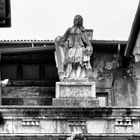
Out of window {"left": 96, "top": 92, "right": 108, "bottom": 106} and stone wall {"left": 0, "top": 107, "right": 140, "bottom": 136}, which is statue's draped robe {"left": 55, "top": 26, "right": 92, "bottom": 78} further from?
window {"left": 96, "top": 92, "right": 108, "bottom": 106}

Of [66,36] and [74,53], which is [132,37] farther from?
[66,36]

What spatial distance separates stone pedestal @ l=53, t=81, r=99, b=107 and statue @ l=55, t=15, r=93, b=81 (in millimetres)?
255

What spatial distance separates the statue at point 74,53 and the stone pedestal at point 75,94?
10.0 inches

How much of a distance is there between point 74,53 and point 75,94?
128cm

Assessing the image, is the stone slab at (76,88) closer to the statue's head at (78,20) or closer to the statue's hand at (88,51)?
the statue's hand at (88,51)

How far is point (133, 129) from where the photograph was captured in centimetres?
2370

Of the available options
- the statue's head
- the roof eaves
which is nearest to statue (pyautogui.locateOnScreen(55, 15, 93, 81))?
the statue's head

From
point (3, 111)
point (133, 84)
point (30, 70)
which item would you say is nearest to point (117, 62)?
point (133, 84)

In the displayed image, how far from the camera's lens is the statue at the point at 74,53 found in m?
24.7

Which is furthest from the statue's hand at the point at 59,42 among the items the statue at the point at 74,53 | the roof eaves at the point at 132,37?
the roof eaves at the point at 132,37

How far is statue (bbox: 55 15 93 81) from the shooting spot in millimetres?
24734

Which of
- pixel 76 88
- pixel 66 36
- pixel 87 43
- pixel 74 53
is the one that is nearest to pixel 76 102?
pixel 76 88

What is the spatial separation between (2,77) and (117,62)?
3755 mm

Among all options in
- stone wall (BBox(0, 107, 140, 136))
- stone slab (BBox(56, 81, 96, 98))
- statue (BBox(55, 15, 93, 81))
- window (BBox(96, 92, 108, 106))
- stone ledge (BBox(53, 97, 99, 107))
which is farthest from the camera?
window (BBox(96, 92, 108, 106))
